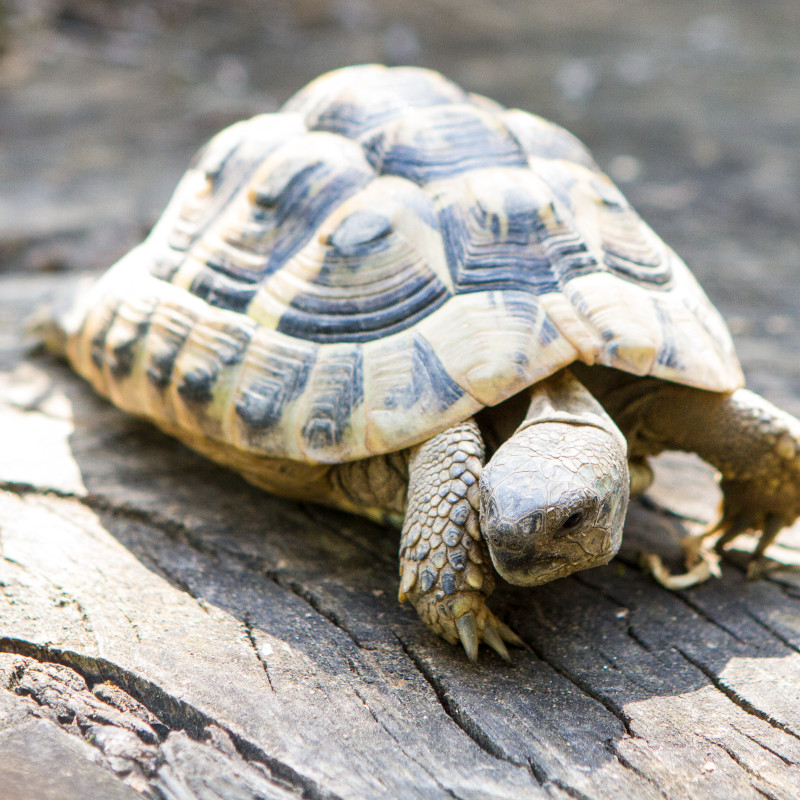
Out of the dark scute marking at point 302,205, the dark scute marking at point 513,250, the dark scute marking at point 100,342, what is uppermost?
the dark scute marking at point 513,250

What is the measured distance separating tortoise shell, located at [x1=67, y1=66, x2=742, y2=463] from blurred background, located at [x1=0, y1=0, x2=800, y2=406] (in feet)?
4.79

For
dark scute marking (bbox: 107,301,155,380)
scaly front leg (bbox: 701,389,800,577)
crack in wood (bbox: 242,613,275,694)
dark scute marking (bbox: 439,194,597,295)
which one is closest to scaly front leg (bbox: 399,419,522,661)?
crack in wood (bbox: 242,613,275,694)

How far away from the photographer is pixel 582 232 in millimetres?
2322

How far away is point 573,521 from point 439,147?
3.84 feet

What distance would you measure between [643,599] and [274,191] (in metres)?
1.53

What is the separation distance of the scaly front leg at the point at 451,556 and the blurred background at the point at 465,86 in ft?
6.14

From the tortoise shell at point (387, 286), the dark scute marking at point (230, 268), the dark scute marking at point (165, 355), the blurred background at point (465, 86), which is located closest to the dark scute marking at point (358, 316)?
the tortoise shell at point (387, 286)

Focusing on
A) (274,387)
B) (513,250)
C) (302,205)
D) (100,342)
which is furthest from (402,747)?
(100,342)

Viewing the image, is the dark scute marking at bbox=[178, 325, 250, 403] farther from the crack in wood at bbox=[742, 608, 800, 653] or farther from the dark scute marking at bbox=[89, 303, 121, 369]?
the crack in wood at bbox=[742, 608, 800, 653]

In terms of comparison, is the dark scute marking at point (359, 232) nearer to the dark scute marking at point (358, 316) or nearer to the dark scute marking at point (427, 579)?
the dark scute marking at point (358, 316)

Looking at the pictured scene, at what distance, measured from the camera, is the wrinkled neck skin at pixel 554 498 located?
70.6 inches

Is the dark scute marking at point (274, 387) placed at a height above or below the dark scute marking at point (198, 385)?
above

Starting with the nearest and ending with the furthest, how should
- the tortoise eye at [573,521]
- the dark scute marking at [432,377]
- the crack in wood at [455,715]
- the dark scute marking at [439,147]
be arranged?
the crack in wood at [455,715], the tortoise eye at [573,521], the dark scute marking at [432,377], the dark scute marking at [439,147]

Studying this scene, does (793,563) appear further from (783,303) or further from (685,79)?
(685,79)
